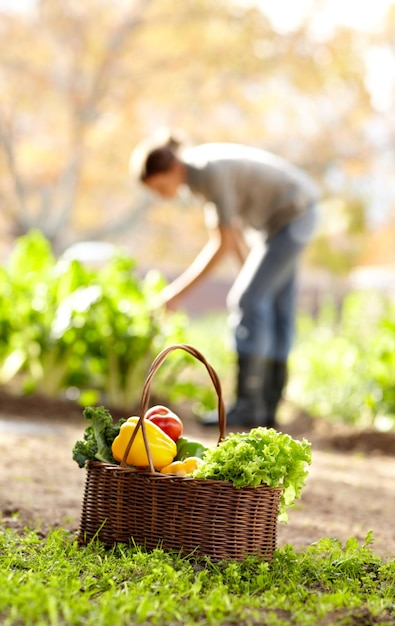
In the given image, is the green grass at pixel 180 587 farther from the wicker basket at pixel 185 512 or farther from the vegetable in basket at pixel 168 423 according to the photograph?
the vegetable in basket at pixel 168 423

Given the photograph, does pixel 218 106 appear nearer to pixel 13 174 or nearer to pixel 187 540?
pixel 13 174

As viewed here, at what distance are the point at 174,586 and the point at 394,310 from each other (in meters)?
7.55

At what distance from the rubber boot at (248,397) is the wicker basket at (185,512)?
342cm

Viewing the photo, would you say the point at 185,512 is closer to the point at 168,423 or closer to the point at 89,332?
the point at 168,423

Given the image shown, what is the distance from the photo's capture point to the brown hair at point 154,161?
17.5 ft

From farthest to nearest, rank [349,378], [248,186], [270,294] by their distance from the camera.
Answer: [349,378] → [270,294] → [248,186]

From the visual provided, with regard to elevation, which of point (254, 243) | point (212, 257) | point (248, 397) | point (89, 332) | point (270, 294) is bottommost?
point (248, 397)

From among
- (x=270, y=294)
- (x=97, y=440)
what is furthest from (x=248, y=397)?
(x=97, y=440)

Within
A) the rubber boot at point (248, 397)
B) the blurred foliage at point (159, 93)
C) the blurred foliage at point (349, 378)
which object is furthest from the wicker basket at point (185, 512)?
→ the blurred foliage at point (159, 93)

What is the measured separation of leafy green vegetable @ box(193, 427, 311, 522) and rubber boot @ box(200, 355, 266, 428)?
132 inches

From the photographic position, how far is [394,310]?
9.41m

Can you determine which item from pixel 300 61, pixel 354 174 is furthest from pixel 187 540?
pixel 354 174

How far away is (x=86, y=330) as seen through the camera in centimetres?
631

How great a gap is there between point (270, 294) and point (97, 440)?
11.2ft
